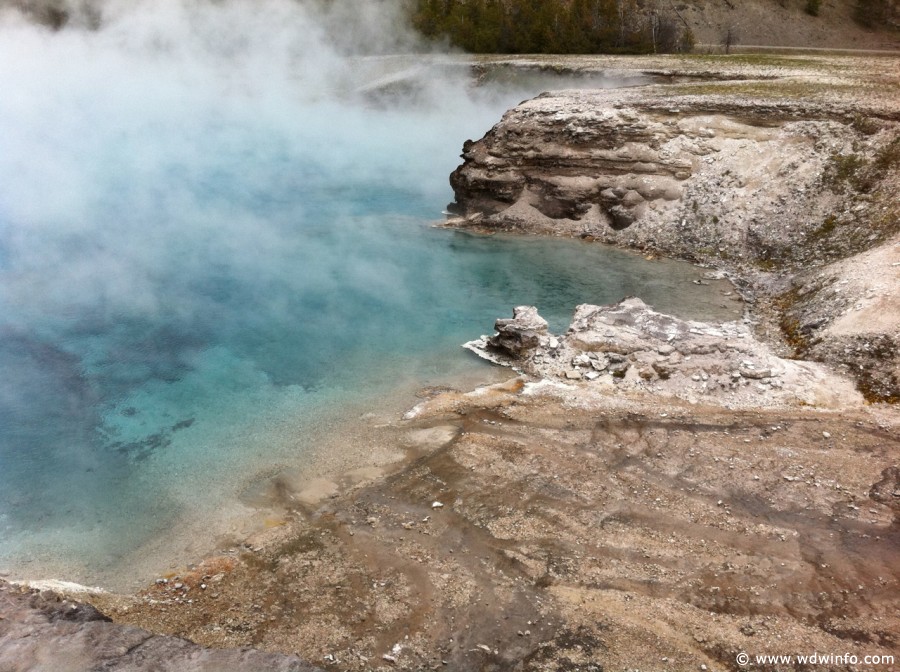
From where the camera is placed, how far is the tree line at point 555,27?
2041 inches

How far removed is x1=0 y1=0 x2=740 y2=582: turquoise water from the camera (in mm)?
12125

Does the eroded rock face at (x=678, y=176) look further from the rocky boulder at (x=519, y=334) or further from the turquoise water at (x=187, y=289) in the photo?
the rocky boulder at (x=519, y=334)

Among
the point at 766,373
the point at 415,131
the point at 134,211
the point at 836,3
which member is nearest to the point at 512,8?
the point at 415,131

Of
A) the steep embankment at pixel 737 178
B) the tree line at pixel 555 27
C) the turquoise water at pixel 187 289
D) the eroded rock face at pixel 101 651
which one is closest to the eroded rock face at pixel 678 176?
the steep embankment at pixel 737 178

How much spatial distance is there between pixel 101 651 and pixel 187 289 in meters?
14.7

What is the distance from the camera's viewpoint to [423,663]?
311 inches

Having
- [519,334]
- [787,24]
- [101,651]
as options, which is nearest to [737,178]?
[519,334]

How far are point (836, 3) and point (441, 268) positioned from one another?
64.0m

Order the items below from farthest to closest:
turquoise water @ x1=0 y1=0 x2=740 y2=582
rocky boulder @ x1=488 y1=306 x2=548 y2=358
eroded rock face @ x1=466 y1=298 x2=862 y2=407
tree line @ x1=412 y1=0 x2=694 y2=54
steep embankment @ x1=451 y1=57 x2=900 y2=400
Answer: tree line @ x1=412 y1=0 x2=694 y2=54
steep embankment @ x1=451 y1=57 x2=900 y2=400
rocky boulder @ x1=488 y1=306 x2=548 y2=358
eroded rock face @ x1=466 y1=298 x2=862 y2=407
turquoise water @ x1=0 y1=0 x2=740 y2=582

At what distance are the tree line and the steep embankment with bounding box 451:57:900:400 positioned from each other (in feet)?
83.2

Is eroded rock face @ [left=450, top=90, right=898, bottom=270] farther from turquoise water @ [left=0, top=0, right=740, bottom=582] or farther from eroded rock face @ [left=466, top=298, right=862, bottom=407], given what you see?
eroded rock face @ [left=466, top=298, right=862, bottom=407]

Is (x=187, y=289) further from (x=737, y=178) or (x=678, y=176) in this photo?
(x=737, y=178)

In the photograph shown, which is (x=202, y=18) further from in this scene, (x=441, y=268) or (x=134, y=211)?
(x=441, y=268)

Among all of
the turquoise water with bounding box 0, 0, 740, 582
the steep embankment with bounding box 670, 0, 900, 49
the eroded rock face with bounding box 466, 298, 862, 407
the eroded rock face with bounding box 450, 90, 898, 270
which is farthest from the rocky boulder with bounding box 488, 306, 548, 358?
the steep embankment with bounding box 670, 0, 900, 49
